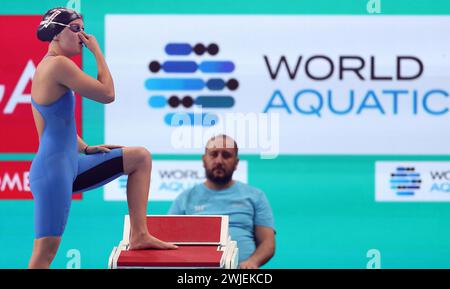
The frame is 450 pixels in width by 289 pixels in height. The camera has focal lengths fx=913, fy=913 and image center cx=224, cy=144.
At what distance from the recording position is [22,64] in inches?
256

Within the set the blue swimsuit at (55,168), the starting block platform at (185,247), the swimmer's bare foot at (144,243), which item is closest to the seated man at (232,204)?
the starting block platform at (185,247)

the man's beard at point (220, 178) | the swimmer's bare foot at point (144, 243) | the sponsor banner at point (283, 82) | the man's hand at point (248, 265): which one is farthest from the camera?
the sponsor banner at point (283, 82)

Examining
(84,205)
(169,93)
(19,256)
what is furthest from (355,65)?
(19,256)

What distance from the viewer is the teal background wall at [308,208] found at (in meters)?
6.48

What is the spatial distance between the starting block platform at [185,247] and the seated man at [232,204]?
2.77 feet

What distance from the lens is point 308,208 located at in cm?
654

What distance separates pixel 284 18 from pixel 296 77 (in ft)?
1.41

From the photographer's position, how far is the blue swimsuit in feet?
13.7

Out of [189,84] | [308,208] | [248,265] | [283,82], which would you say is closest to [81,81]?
[248,265]

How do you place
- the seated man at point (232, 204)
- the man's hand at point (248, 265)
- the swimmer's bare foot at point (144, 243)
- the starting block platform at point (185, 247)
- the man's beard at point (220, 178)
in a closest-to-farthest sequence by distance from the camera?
1. the starting block platform at point (185, 247)
2. the swimmer's bare foot at point (144, 243)
3. the man's hand at point (248, 265)
4. the seated man at point (232, 204)
5. the man's beard at point (220, 178)

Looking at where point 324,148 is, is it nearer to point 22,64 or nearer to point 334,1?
point 334,1

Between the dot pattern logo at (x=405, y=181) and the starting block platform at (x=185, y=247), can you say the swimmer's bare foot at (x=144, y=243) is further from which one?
the dot pattern logo at (x=405, y=181)

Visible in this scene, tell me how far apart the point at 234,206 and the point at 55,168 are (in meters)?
1.75
